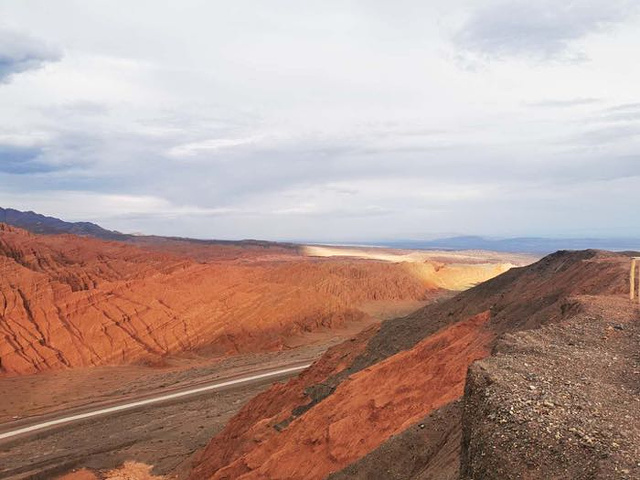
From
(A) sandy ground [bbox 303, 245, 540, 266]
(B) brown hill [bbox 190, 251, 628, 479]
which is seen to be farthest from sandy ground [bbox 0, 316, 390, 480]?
(A) sandy ground [bbox 303, 245, 540, 266]

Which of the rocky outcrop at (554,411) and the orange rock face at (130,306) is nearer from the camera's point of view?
the rocky outcrop at (554,411)

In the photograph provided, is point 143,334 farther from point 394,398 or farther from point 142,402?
point 394,398

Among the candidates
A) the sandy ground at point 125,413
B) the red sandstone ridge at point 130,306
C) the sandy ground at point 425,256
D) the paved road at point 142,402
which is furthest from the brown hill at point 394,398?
the sandy ground at point 425,256

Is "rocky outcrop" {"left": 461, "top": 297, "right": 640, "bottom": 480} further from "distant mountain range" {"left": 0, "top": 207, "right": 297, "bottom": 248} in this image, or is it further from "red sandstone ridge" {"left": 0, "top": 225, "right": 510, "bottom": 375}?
"distant mountain range" {"left": 0, "top": 207, "right": 297, "bottom": 248}

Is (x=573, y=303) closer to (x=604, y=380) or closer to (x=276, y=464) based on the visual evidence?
(x=604, y=380)

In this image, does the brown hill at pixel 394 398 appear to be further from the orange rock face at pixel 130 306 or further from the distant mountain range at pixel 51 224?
the distant mountain range at pixel 51 224
